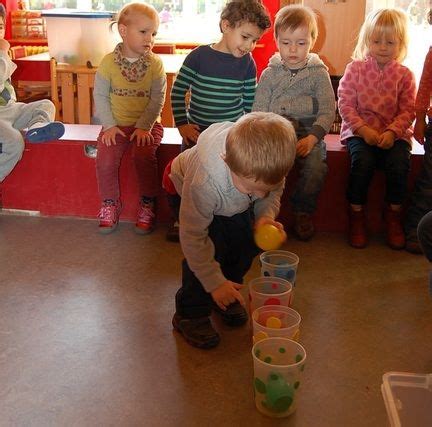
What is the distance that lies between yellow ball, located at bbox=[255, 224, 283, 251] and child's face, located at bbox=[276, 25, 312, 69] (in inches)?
38.0

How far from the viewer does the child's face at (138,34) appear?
7.25 ft

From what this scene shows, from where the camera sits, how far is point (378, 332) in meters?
1.61

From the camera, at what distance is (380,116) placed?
223 cm

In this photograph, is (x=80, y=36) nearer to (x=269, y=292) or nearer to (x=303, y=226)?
(x=303, y=226)

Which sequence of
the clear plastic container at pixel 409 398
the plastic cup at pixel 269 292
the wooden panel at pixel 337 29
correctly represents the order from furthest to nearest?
the wooden panel at pixel 337 29 → the plastic cup at pixel 269 292 → the clear plastic container at pixel 409 398

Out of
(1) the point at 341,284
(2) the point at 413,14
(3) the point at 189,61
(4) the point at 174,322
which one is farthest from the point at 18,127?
(2) the point at 413,14

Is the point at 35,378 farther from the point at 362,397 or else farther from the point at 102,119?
the point at 102,119

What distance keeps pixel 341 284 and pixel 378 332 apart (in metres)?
0.29

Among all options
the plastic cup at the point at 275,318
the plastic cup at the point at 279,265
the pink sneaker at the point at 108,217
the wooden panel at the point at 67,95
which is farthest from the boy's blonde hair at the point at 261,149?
the wooden panel at the point at 67,95

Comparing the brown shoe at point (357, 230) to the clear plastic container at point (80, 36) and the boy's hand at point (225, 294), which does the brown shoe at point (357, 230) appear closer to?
the boy's hand at point (225, 294)

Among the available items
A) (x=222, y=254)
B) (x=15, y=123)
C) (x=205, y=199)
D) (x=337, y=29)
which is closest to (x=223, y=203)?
(x=205, y=199)

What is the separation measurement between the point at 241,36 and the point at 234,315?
1.04 metres

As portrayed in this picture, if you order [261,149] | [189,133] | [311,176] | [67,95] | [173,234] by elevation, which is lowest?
[173,234]

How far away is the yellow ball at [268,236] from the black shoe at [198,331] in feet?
0.95
